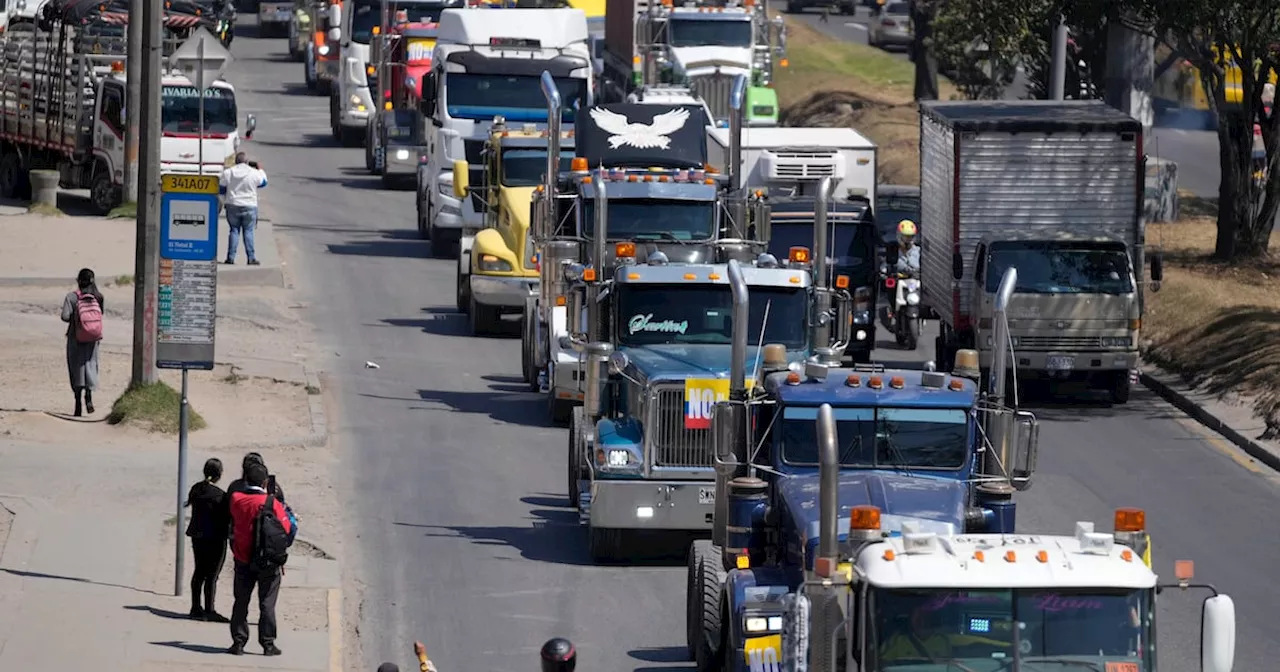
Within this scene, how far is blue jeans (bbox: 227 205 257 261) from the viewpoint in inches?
1296

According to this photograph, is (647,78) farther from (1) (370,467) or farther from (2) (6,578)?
(2) (6,578)

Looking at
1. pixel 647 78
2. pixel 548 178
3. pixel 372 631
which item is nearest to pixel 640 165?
pixel 548 178

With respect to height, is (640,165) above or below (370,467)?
above

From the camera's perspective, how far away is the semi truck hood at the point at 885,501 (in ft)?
39.4

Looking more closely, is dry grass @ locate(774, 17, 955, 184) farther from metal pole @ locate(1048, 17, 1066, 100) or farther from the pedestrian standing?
the pedestrian standing

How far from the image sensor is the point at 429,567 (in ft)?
59.0

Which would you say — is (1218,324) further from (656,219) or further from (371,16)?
(371,16)

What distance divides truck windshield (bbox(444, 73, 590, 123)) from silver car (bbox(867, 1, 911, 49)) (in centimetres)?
3609

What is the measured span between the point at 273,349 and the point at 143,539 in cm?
996

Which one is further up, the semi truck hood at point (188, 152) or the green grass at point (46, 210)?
the semi truck hood at point (188, 152)

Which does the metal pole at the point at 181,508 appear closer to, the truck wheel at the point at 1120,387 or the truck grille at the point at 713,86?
the truck wheel at the point at 1120,387

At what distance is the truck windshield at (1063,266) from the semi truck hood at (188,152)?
666 inches

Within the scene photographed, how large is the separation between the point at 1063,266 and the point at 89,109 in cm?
1990

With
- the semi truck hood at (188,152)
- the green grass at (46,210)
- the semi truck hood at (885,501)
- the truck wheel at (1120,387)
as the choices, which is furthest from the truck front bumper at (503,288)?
the semi truck hood at (885,501)
